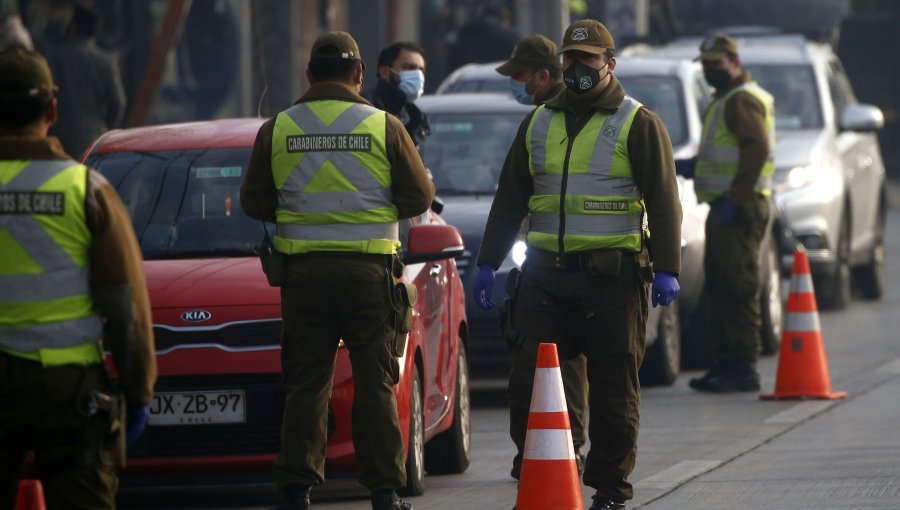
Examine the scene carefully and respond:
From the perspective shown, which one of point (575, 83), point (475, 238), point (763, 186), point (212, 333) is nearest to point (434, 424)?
point (212, 333)

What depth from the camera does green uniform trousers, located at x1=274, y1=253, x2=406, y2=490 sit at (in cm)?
796

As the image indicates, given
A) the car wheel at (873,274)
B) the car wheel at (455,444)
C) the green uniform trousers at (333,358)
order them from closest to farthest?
the green uniform trousers at (333,358) → the car wheel at (455,444) → the car wheel at (873,274)

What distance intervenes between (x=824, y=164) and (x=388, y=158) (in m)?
9.07

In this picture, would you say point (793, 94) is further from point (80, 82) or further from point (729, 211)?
point (80, 82)

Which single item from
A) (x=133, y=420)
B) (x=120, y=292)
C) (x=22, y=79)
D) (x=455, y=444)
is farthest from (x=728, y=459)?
(x=22, y=79)

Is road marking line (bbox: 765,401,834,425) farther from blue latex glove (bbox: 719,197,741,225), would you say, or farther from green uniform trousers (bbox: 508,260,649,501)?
green uniform trousers (bbox: 508,260,649,501)

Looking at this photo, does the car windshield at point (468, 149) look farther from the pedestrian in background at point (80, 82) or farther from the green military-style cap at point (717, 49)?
the pedestrian in background at point (80, 82)

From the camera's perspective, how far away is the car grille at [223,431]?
859 cm

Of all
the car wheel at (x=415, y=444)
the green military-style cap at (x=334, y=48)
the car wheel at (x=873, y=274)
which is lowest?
the car wheel at (x=873, y=274)

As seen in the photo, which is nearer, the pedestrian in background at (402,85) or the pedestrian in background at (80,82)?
the pedestrian in background at (402,85)

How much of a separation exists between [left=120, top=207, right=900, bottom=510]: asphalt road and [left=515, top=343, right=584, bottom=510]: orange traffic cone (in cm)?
92

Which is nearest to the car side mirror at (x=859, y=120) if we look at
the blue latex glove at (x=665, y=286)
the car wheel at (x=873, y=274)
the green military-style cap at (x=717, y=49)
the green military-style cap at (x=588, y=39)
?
the car wheel at (x=873, y=274)

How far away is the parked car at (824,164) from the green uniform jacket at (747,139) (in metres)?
3.49

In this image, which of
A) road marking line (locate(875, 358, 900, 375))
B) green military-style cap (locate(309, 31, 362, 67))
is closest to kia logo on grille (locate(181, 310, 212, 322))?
green military-style cap (locate(309, 31, 362, 67))
